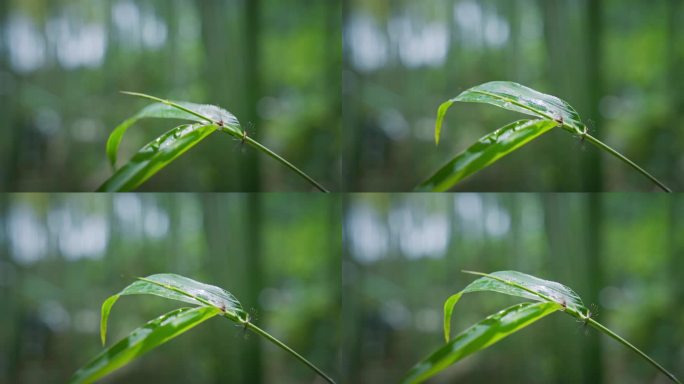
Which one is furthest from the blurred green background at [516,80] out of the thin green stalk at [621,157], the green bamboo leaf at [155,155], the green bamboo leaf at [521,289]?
the green bamboo leaf at [155,155]

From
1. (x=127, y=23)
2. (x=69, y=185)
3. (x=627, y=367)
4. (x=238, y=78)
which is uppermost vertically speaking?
(x=127, y=23)

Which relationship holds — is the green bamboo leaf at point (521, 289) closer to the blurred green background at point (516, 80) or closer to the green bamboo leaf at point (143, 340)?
the blurred green background at point (516, 80)

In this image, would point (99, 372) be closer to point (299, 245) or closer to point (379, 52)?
point (299, 245)

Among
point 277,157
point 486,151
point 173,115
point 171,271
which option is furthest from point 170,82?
point 486,151

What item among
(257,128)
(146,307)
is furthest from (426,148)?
(146,307)

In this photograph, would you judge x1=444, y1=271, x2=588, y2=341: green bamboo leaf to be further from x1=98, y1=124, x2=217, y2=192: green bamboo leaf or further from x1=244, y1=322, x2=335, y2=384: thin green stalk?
x1=98, y1=124, x2=217, y2=192: green bamboo leaf

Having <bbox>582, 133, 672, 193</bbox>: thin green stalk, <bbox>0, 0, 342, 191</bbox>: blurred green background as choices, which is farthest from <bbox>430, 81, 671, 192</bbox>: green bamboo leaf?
<bbox>0, 0, 342, 191</bbox>: blurred green background

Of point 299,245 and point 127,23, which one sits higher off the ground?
point 127,23
